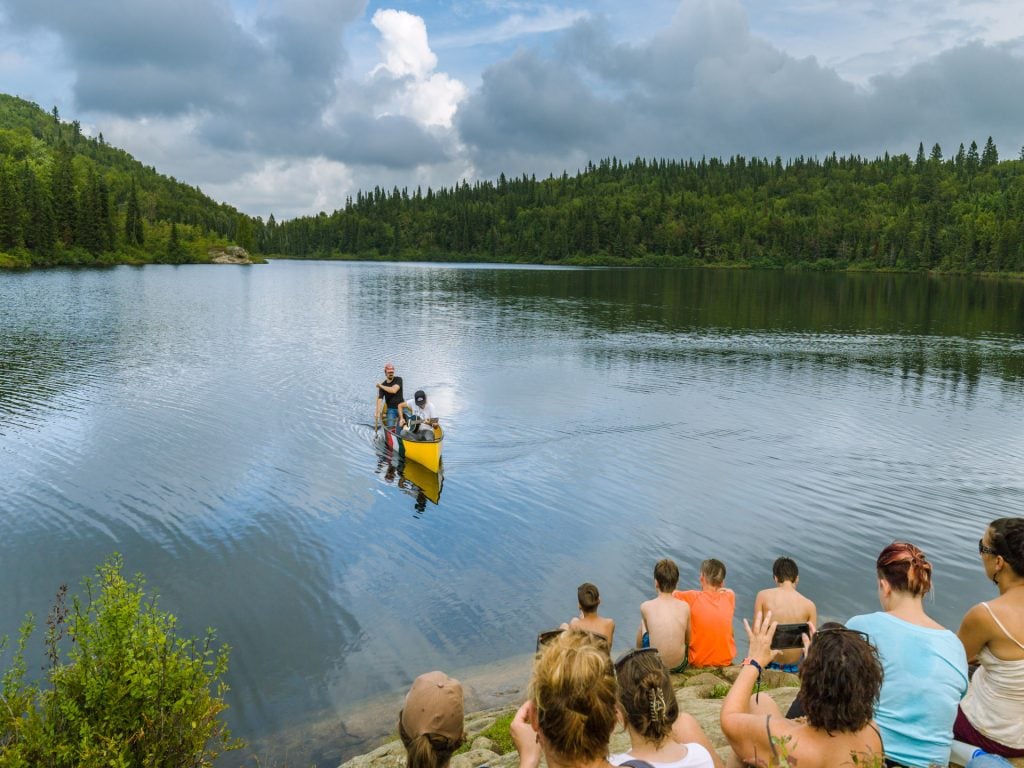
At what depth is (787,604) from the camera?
340 inches

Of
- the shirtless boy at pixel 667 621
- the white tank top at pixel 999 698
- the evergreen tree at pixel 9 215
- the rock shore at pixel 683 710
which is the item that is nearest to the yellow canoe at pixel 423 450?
the rock shore at pixel 683 710

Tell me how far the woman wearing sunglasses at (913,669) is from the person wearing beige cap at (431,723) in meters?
3.00

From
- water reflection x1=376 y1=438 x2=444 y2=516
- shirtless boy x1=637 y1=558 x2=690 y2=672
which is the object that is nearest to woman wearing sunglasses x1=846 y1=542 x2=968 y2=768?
shirtless boy x1=637 y1=558 x2=690 y2=672

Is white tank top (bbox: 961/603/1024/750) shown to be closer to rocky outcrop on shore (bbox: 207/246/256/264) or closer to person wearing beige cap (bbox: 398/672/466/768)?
person wearing beige cap (bbox: 398/672/466/768)

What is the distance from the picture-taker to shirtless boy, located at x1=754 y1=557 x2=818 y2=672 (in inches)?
339

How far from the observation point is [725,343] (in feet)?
167

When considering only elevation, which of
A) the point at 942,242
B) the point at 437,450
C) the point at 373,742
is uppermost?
the point at 942,242

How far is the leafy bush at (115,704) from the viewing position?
662 cm

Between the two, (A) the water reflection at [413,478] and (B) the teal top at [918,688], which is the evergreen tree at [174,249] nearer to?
Answer: (A) the water reflection at [413,478]

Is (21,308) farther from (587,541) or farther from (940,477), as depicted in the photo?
(940,477)

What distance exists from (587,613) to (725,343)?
4454 centimetres

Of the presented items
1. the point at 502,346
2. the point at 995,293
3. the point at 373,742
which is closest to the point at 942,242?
the point at 995,293

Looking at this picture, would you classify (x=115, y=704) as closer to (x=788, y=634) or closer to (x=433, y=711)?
(x=433, y=711)

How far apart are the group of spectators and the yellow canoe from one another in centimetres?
1579
